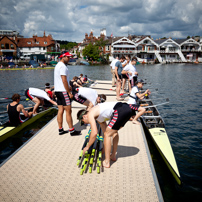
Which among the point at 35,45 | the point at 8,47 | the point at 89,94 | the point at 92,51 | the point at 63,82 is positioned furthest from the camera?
the point at 92,51

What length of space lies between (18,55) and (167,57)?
62857mm

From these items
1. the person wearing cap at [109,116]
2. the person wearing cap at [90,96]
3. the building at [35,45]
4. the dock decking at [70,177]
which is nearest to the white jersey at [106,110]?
the person wearing cap at [109,116]

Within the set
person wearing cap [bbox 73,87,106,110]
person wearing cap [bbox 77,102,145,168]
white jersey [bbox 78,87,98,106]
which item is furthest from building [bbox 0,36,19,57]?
person wearing cap [bbox 77,102,145,168]

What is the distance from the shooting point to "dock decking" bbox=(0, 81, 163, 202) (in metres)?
3.57

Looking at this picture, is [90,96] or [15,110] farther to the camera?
[15,110]

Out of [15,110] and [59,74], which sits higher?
[59,74]

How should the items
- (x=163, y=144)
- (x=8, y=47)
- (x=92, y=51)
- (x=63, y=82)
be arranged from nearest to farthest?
1. (x=63, y=82)
2. (x=163, y=144)
3. (x=8, y=47)
4. (x=92, y=51)

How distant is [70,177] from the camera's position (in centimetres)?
411

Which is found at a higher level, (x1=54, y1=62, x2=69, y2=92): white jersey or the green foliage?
the green foliage

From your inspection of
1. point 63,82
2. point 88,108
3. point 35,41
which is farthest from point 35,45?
point 63,82

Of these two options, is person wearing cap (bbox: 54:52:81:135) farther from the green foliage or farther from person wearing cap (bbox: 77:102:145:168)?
the green foliage

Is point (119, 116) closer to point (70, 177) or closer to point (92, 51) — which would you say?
point (70, 177)

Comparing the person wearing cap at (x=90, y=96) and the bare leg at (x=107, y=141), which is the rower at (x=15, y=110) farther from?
the bare leg at (x=107, y=141)

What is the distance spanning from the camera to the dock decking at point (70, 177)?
141 inches
